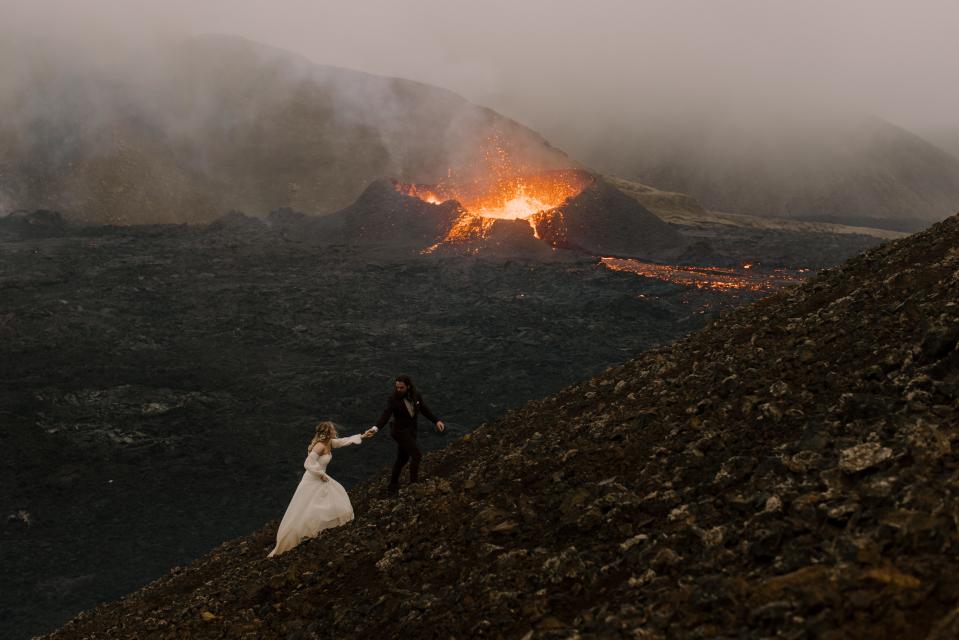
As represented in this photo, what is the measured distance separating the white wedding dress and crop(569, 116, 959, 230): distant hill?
122 m

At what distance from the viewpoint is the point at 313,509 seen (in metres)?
8.81

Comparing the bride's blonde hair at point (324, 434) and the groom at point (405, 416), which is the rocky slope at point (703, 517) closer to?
the groom at point (405, 416)

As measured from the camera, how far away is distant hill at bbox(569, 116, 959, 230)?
12762 cm

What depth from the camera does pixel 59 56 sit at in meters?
68.8

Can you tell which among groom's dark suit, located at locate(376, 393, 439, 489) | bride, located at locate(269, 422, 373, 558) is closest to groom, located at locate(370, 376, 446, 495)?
groom's dark suit, located at locate(376, 393, 439, 489)

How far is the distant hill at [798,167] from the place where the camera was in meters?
128

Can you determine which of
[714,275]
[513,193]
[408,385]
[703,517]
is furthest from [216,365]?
[513,193]

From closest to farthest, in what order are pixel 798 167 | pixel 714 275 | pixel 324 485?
pixel 324 485 < pixel 714 275 < pixel 798 167

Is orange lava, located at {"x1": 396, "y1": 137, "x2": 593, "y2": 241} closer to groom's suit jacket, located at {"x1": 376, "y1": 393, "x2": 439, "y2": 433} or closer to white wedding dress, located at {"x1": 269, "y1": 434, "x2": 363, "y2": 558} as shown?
groom's suit jacket, located at {"x1": 376, "y1": 393, "x2": 439, "y2": 433}

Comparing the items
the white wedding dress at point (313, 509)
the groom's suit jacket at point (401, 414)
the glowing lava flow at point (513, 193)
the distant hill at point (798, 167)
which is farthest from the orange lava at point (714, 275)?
the distant hill at point (798, 167)

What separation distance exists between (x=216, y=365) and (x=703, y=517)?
22.3 m

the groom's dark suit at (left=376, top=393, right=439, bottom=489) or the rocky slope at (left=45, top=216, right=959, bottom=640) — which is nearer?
the rocky slope at (left=45, top=216, right=959, bottom=640)

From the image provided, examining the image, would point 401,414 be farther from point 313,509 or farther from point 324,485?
point 313,509

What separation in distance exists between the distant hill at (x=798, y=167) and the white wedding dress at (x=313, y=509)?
12243cm
